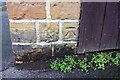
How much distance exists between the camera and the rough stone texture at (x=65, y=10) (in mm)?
1225

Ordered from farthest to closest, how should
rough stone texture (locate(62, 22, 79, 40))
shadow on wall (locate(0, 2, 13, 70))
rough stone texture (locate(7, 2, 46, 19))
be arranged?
shadow on wall (locate(0, 2, 13, 70))
rough stone texture (locate(62, 22, 79, 40))
rough stone texture (locate(7, 2, 46, 19))

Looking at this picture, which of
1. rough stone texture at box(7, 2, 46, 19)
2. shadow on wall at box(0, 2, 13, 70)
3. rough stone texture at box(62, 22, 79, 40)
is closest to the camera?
rough stone texture at box(7, 2, 46, 19)

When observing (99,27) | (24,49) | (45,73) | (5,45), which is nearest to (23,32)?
(24,49)

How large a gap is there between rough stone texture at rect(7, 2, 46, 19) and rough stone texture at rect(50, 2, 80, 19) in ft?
0.25

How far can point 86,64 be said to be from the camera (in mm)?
1322

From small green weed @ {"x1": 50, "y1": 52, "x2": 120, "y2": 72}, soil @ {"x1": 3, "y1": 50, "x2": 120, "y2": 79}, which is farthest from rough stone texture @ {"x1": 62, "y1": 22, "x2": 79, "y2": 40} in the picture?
soil @ {"x1": 3, "y1": 50, "x2": 120, "y2": 79}

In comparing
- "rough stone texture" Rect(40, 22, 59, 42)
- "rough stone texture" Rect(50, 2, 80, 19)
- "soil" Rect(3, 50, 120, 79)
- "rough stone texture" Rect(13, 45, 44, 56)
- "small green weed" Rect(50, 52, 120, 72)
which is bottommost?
"soil" Rect(3, 50, 120, 79)

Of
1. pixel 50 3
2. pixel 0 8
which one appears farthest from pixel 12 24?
pixel 0 8

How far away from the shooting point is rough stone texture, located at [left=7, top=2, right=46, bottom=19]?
1.20m

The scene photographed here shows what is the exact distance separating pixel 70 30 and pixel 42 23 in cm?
23

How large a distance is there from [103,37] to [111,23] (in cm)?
14

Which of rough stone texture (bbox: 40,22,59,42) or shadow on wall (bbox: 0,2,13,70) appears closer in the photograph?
rough stone texture (bbox: 40,22,59,42)

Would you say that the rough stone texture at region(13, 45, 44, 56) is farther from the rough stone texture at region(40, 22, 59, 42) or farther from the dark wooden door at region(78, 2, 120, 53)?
the dark wooden door at region(78, 2, 120, 53)

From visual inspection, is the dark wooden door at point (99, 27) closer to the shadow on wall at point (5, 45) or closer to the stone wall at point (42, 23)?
Answer: the stone wall at point (42, 23)
